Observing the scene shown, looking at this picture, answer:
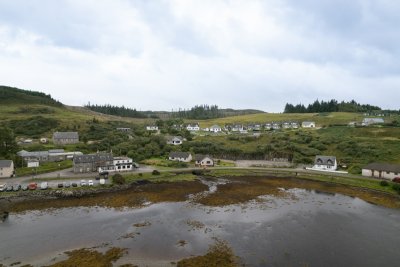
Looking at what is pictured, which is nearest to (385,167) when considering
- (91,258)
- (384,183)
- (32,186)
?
(384,183)

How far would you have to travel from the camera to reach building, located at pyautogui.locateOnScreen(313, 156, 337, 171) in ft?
244

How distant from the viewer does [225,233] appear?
36938 mm

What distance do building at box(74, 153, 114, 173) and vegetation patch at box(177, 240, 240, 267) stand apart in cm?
4426

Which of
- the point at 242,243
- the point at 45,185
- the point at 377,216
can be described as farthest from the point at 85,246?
the point at 377,216

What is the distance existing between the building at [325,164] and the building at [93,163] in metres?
52.9

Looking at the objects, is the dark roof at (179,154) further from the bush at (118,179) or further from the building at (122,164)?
the bush at (118,179)

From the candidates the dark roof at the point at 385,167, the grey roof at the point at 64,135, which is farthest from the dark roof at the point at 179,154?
the dark roof at the point at 385,167

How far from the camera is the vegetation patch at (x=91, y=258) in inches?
1122

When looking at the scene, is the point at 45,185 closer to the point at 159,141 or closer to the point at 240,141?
the point at 159,141

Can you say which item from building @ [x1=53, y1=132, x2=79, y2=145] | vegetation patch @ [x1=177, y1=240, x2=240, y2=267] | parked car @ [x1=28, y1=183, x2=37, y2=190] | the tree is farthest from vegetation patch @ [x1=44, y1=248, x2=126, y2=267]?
building @ [x1=53, y1=132, x2=79, y2=145]

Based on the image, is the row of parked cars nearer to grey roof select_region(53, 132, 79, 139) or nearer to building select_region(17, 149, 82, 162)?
building select_region(17, 149, 82, 162)

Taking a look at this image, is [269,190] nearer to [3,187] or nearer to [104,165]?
[104,165]

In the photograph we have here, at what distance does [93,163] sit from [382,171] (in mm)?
66290

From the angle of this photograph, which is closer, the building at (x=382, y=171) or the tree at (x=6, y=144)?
the building at (x=382, y=171)
